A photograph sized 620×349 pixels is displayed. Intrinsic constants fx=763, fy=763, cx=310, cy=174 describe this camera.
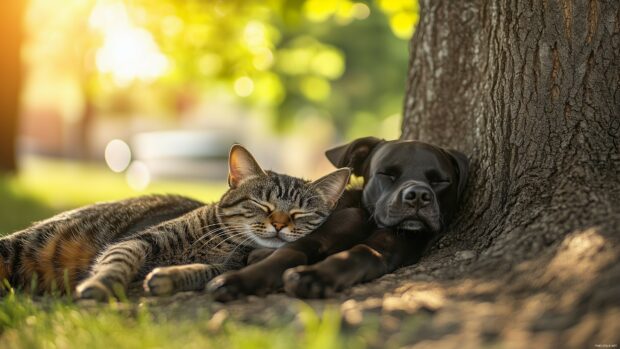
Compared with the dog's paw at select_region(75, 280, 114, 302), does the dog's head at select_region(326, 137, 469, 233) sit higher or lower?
higher

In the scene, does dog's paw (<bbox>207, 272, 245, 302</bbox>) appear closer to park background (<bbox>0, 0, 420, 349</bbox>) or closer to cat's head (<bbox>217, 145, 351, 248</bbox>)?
park background (<bbox>0, 0, 420, 349</bbox>)

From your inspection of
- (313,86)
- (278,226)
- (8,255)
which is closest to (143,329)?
(278,226)

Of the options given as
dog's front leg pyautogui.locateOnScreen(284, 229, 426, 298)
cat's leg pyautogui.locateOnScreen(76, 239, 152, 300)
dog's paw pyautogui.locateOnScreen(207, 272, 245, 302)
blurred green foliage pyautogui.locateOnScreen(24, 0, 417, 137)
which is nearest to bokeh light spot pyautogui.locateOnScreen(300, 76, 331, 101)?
blurred green foliage pyautogui.locateOnScreen(24, 0, 417, 137)

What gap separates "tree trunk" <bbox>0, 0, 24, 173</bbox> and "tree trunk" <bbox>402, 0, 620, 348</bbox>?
10.7 metres

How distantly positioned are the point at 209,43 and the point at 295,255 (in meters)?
8.59

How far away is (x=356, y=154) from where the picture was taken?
5.66 m

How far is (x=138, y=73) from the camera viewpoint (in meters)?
14.8

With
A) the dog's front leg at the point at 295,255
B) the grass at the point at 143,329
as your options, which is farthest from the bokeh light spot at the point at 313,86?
the grass at the point at 143,329

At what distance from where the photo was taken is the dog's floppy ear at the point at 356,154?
18.4 ft

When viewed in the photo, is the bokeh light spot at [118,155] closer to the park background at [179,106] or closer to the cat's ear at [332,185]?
the park background at [179,106]

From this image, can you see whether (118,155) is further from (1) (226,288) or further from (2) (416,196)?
(1) (226,288)

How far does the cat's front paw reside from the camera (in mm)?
4129

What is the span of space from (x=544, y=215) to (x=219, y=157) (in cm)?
2334

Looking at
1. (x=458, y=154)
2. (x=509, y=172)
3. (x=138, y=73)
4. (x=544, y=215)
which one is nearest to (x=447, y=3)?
(x=458, y=154)
